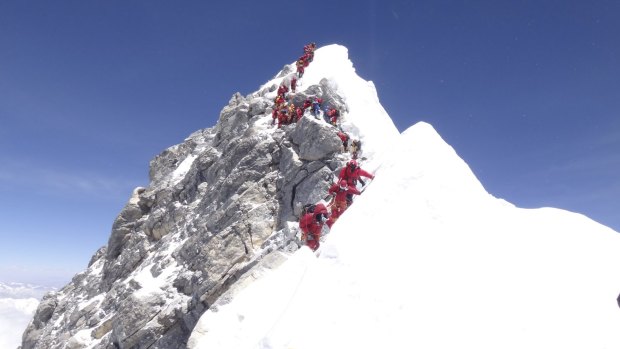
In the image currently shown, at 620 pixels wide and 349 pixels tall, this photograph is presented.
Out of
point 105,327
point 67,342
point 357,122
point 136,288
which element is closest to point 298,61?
point 357,122

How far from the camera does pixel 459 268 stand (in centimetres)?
833

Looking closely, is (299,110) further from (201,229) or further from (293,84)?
(201,229)

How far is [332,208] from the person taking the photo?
15.5 meters

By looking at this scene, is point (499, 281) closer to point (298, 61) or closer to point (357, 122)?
point (357, 122)

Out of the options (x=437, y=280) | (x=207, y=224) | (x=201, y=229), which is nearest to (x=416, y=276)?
(x=437, y=280)

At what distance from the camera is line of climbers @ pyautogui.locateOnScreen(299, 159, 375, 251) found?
14398mm

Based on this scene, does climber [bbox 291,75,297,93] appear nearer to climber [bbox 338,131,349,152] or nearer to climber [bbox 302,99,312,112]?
climber [bbox 302,99,312,112]

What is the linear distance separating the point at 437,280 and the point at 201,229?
2017 cm

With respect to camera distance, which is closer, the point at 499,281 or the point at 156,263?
the point at 499,281

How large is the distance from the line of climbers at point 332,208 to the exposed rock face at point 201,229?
257cm

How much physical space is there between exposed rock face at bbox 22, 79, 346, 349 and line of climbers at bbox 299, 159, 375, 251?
257cm

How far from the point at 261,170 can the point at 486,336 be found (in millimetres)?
20263

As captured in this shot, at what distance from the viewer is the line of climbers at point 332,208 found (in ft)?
47.2

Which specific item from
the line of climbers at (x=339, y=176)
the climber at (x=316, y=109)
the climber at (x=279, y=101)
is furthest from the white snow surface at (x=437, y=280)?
the climber at (x=279, y=101)
